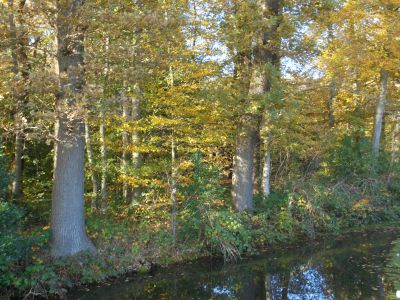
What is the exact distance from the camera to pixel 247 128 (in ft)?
43.7

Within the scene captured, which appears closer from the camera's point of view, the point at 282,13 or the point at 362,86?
the point at 282,13

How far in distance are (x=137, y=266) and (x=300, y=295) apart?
12.5ft

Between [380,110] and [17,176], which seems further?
[380,110]

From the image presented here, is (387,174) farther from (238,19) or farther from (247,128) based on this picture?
(238,19)

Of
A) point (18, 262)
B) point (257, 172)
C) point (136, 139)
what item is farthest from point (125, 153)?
point (257, 172)

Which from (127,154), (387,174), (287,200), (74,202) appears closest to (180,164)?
(127,154)

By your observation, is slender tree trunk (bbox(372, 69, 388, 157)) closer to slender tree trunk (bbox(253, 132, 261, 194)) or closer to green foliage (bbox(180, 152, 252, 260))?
slender tree trunk (bbox(253, 132, 261, 194))

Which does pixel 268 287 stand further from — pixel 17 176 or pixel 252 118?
pixel 17 176

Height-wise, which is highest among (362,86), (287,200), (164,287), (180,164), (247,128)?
(362,86)

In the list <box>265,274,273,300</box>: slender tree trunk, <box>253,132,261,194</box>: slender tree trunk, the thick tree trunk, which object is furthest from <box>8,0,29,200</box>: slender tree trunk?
<box>253,132,261,194</box>: slender tree trunk

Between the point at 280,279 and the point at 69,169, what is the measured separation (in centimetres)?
548

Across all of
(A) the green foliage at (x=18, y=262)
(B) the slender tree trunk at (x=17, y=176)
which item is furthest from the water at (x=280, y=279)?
(B) the slender tree trunk at (x=17, y=176)

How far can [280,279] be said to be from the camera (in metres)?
10.0

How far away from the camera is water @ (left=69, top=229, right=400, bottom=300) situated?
351 inches
